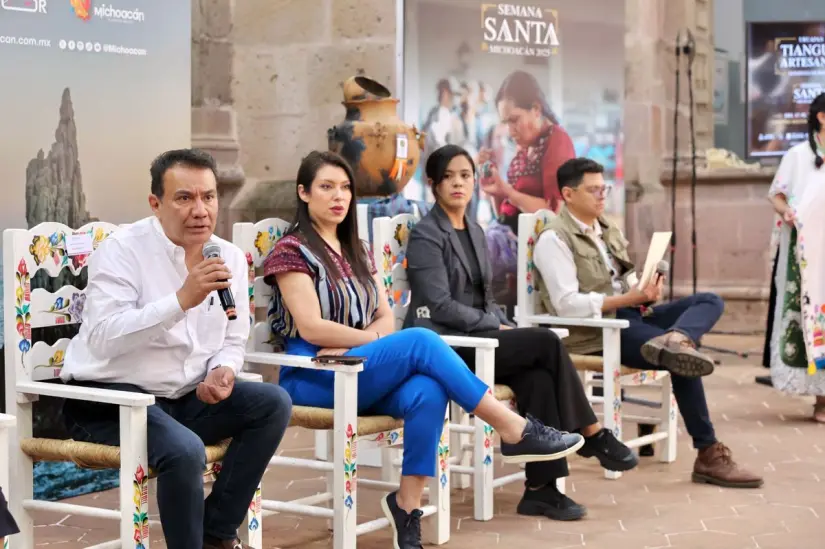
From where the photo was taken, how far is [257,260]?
3.59 m

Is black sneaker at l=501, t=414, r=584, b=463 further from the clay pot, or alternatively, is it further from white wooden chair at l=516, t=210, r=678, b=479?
the clay pot

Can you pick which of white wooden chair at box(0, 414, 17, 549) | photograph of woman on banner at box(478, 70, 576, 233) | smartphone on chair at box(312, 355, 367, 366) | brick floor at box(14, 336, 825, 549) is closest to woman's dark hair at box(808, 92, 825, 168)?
brick floor at box(14, 336, 825, 549)

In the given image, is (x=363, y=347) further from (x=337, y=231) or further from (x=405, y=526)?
(x=405, y=526)

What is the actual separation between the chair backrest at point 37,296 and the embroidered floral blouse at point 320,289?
557 mm

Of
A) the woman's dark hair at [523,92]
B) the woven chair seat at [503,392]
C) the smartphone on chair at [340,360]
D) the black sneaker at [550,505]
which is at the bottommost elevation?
the black sneaker at [550,505]

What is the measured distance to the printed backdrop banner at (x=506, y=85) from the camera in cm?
651

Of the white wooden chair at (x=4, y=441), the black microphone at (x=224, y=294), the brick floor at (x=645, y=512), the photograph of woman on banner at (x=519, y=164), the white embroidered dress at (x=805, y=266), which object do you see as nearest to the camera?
the white wooden chair at (x=4, y=441)

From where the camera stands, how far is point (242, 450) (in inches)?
115

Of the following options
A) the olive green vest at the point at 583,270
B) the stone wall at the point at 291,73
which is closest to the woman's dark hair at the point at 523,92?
the stone wall at the point at 291,73

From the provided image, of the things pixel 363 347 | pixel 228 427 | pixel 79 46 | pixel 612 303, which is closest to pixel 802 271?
pixel 612 303

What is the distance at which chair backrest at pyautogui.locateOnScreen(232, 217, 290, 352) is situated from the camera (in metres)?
3.54

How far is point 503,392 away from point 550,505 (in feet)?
1.35

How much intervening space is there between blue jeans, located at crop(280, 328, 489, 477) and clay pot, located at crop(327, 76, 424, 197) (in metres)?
1.87

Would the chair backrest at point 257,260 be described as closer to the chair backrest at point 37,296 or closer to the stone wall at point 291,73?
the chair backrest at point 37,296
